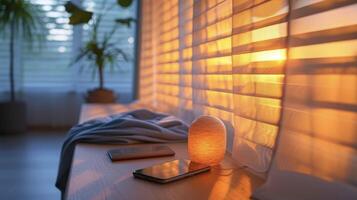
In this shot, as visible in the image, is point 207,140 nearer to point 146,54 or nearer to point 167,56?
point 167,56

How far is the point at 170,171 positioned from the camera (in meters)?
1.00

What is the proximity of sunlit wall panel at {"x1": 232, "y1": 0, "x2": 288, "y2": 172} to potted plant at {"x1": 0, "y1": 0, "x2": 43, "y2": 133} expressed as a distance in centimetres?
340

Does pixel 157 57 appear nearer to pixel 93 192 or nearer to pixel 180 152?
pixel 180 152

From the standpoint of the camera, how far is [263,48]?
1018mm

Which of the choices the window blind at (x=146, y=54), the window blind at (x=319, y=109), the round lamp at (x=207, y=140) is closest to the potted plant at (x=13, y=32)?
the window blind at (x=146, y=54)

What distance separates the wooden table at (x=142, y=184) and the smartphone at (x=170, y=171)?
0.04 feet

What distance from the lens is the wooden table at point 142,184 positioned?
851 millimetres

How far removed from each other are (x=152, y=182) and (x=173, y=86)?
1.37m

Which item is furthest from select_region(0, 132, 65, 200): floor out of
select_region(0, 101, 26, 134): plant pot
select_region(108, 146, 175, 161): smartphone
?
select_region(108, 146, 175, 161): smartphone

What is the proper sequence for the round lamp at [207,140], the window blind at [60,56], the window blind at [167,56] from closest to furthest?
the round lamp at [207,140] < the window blind at [167,56] < the window blind at [60,56]

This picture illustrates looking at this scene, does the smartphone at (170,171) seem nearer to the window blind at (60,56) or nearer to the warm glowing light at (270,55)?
the warm glowing light at (270,55)

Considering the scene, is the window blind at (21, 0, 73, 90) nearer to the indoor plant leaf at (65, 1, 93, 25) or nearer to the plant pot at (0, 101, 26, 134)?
the plant pot at (0, 101, 26, 134)

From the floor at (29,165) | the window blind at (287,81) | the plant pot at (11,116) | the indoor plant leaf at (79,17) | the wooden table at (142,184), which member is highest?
the indoor plant leaf at (79,17)

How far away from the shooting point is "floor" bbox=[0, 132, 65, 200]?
2303 millimetres
